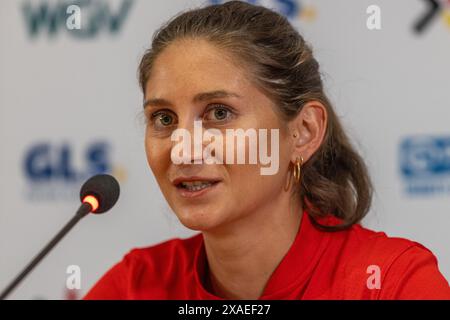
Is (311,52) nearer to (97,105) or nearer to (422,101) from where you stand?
(422,101)

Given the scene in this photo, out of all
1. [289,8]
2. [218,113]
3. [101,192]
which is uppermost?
[289,8]

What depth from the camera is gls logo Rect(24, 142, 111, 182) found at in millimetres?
1315

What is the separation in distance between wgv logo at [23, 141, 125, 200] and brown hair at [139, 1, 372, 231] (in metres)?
0.25

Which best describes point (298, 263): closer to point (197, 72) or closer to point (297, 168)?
point (297, 168)

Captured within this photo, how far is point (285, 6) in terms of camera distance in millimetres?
1251

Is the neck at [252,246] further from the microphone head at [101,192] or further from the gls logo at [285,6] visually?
the gls logo at [285,6]

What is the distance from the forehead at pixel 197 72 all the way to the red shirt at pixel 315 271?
271 millimetres

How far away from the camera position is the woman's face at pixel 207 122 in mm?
981

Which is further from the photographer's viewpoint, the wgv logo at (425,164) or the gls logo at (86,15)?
the gls logo at (86,15)

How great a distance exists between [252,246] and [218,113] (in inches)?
9.0

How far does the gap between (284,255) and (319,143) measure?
0.62 feet

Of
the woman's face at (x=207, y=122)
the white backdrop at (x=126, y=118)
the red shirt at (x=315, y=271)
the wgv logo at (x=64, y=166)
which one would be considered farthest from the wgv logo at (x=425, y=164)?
the wgv logo at (x=64, y=166)

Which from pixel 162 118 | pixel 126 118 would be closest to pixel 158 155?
pixel 162 118
